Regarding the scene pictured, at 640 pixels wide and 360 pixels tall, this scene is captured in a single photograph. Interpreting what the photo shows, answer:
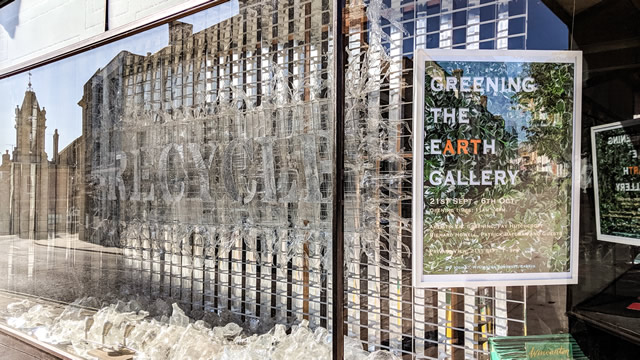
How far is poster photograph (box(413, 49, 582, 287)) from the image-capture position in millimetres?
1713

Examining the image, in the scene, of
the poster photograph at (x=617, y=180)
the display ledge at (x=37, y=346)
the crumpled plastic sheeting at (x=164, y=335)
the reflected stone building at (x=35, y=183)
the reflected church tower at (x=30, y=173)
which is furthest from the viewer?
the reflected church tower at (x=30, y=173)

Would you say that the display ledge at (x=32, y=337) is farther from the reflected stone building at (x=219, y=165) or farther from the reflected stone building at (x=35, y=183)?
the reflected stone building at (x=219, y=165)

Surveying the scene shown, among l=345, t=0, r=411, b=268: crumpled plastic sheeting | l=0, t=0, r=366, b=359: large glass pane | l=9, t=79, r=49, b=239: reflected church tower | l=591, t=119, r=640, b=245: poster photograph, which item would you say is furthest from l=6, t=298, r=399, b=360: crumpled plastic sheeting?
l=591, t=119, r=640, b=245: poster photograph

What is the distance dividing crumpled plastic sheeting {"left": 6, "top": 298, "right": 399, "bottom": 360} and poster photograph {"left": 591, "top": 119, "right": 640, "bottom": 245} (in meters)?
1.02

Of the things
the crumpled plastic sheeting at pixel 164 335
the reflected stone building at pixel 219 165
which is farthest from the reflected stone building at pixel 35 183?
the crumpled plastic sheeting at pixel 164 335

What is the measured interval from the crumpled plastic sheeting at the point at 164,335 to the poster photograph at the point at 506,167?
2.06 ft

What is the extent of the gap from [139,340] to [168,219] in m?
0.71

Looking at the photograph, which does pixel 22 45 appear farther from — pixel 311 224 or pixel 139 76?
pixel 311 224

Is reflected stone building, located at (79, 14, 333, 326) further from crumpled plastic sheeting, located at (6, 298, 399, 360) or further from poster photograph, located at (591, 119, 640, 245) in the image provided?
poster photograph, located at (591, 119, 640, 245)

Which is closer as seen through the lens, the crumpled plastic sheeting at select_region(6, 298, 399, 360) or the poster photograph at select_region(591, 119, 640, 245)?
the poster photograph at select_region(591, 119, 640, 245)

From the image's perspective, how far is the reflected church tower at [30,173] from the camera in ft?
10.1

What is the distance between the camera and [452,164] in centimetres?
174

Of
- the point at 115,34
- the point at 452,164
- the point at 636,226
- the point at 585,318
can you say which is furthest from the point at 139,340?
the point at 636,226

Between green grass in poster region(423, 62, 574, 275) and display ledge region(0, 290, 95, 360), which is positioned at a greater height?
green grass in poster region(423, 62, 574, 275)
